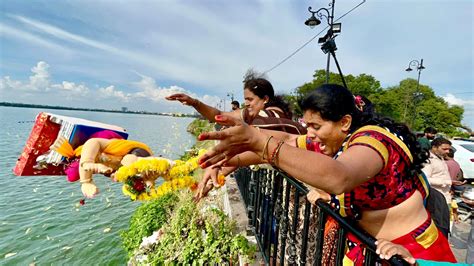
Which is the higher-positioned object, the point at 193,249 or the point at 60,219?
the point at 193,249

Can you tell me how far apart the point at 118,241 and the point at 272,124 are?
20.9 feet

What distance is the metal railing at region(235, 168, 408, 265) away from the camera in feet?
4.35

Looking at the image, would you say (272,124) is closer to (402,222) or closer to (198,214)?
(402,222)

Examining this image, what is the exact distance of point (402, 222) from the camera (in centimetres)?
131

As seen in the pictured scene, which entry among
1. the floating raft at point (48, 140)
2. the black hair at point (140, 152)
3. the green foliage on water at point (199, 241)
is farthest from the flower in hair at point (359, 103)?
the floating raft at point (48, 140)

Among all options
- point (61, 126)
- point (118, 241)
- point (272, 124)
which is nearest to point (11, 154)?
point (118, 241)

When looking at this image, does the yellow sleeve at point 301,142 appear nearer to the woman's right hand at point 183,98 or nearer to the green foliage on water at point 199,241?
the woman's right hand at point 183,98

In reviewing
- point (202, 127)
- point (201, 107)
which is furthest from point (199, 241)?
point (202, 127)

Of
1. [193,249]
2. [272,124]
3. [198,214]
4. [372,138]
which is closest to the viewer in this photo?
[372,138]

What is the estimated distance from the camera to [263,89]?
2.43 m

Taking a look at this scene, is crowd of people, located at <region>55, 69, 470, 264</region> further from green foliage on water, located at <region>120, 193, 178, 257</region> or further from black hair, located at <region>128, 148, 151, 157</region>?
green foliage on water, located at <region>120, 193, 178, 257</region>

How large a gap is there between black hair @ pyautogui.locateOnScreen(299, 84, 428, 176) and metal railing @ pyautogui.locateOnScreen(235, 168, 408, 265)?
0.47 m

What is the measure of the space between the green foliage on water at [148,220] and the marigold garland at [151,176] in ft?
7.28

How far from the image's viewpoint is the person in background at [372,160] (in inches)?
38.8
